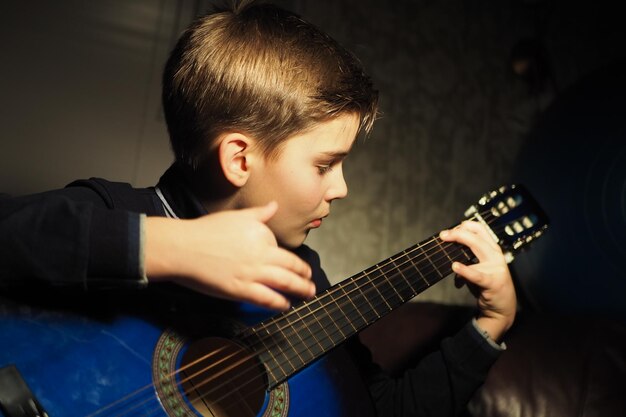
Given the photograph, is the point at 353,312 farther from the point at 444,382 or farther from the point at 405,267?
the point at 444,382

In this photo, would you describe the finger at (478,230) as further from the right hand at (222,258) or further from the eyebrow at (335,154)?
the right hand at (222,258)

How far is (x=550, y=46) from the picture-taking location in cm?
217

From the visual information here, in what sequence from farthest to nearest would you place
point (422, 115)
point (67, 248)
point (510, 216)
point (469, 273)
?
point (422, 115) → point (510, 216) → point (469, 273) → point (67, 248)

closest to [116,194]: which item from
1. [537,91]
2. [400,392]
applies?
[400,392]

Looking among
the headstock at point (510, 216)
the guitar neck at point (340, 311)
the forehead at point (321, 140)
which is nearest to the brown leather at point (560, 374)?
the headstock at point (510, 216)

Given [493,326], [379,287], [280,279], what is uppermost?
[280,279]

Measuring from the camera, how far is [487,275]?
1055 millimetres

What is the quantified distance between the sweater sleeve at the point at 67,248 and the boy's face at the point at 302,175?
316 millimetres

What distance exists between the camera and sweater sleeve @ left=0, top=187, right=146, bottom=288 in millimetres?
608

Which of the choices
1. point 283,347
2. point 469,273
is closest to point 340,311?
point 283,347

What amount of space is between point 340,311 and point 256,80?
1.40 feet

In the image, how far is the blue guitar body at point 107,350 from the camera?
60cm

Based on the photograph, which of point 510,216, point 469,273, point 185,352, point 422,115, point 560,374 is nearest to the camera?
point 185,352

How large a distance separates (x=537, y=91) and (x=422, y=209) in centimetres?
76
